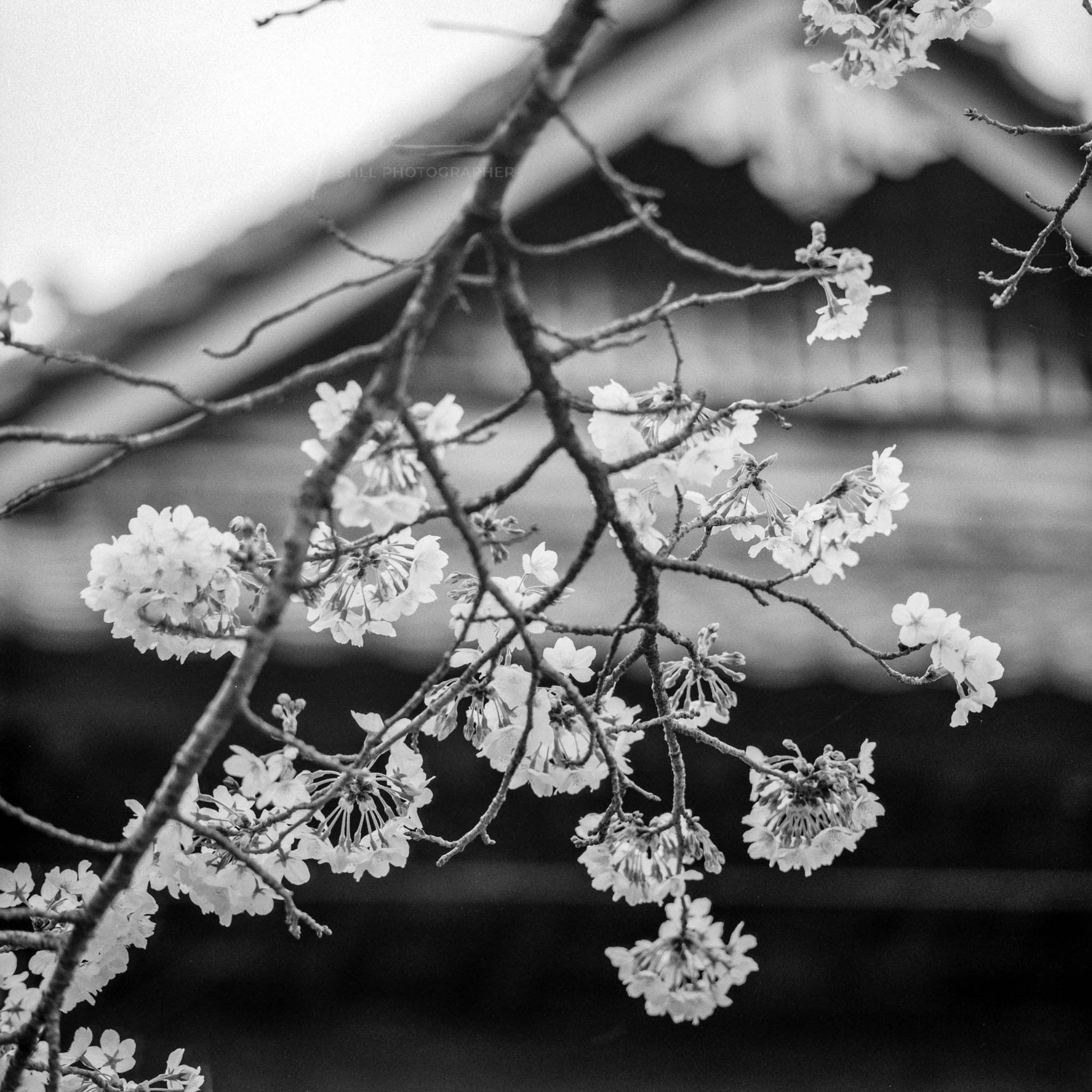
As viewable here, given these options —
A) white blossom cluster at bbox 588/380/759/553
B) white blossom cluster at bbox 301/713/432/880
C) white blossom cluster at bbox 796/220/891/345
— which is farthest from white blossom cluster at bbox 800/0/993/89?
white blossom cluster at bbox 301/713/432/880

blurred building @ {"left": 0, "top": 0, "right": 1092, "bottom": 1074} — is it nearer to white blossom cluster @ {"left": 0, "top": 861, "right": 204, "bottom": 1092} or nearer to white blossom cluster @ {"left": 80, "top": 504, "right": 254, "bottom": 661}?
white blossom cluster @ {"left": 0, "top": 861, "right": 204, "bottom": 1092}

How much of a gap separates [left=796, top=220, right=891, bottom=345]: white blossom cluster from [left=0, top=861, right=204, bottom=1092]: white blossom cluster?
33.4 inches

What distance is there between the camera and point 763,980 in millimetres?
1854

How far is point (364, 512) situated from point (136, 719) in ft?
3.65

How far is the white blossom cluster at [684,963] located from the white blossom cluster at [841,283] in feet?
1.74

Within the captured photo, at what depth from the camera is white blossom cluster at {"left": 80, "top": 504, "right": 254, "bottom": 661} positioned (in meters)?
0.87

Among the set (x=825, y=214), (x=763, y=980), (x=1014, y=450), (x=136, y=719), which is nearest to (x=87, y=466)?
(x=136, y=719)

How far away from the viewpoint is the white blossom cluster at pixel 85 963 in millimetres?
999

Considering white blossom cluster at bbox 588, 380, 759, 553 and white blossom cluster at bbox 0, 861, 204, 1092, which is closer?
white blossom cluster at bbox 588, 380, 759, 553

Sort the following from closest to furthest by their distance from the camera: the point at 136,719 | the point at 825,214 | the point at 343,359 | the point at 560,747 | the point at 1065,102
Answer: the point at 343,359 < the point at 560,747 < the point at 136,719 < the point at 1065,102 < the point at 825,214

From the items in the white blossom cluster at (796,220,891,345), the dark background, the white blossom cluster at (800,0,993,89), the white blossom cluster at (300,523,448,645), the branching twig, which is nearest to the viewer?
the branching twig

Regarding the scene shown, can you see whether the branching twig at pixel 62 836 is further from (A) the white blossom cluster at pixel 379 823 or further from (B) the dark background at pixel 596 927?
(B) the dark background at pixel 596 927

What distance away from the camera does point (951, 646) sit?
995mm

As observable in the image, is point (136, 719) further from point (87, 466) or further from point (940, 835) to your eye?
point (940, 835)
